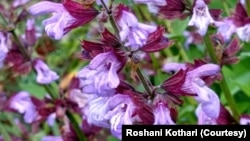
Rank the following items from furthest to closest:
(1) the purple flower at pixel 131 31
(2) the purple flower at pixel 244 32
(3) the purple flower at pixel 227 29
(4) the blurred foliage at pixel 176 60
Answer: (4) the blurred foliage at pixel 176 60 < (3) the purple flower at pixel 227 29 < (2) the purple flower at pixel 244 32 < (1) the purple flower at pixel 131 31

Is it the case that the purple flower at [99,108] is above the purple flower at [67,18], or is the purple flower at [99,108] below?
below

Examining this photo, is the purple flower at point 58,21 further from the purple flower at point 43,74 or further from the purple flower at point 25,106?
the purple flower at point 25,106

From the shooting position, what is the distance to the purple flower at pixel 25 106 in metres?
2.03

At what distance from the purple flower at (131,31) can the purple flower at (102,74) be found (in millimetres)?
53

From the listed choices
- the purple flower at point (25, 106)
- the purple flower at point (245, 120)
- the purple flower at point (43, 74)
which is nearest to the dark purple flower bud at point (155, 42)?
the purple flower at point (245, 120)

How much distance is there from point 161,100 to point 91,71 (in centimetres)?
16

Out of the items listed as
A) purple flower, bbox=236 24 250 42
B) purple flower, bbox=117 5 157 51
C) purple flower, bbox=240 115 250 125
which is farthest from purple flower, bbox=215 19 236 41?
purple flower, bbox=117 5 157 51

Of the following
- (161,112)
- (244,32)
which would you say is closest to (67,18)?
(161,112)

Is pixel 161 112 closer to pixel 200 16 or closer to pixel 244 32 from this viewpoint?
pixel 200 16

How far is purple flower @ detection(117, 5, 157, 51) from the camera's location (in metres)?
1.22

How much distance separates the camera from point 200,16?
1.46m

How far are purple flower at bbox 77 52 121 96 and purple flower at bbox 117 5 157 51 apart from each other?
5cm

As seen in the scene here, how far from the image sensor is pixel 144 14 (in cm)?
260

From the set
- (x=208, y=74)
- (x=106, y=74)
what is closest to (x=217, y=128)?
(x=208, y=74)
